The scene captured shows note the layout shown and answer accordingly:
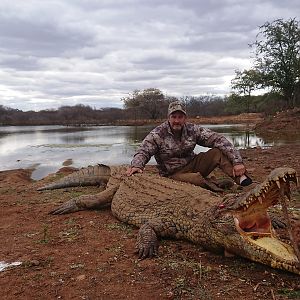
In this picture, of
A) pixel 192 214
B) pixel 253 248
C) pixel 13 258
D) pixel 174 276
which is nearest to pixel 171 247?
pixel 192 214

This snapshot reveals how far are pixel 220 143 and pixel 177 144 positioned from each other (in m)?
0.59

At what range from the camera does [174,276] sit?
9.57 ft

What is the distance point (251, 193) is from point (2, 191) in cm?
567

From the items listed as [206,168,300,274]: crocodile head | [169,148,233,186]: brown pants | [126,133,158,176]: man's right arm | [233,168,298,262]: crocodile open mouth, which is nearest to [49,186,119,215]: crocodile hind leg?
[126,133,158,176]: man's right arm

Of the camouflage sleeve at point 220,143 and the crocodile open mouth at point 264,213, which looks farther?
the camouflage sleeve at point 220,143

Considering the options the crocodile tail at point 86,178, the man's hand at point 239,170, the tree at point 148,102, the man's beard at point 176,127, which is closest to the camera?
the man's hand at point 239,170

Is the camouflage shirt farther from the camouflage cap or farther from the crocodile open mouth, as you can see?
the crocodile open mouth

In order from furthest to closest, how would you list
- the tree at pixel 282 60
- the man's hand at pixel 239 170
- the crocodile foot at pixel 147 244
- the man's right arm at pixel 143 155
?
the tree at pixel 282 60
the man's hand at pixel 239 170
the man's right arm at pixel 143 155
the crocodile foot at pixel 147 244

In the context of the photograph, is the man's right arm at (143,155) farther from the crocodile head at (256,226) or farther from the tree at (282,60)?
the tree at (282,60)

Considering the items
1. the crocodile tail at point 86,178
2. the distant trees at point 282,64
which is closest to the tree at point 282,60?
the distant trees at point 282,64

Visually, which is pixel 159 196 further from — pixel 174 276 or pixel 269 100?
pixel 269 100

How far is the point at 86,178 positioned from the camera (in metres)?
7.25

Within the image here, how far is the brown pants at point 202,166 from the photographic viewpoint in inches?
214

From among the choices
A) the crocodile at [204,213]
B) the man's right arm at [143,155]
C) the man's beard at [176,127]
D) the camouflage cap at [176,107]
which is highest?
the camouflage cap at [176,107]
